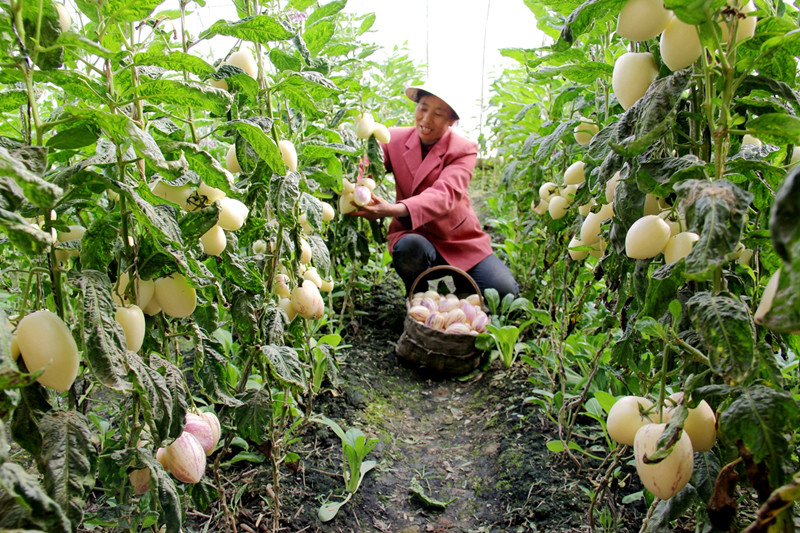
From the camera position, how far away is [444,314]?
7.05 ft

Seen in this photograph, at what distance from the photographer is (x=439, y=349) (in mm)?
2031

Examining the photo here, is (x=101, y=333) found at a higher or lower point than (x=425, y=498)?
higher

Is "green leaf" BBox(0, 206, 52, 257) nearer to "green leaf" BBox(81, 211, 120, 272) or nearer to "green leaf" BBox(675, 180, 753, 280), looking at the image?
"green leaf" BBox(81, 211, 120, 272)

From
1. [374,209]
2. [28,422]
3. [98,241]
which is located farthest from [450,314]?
[28,422]

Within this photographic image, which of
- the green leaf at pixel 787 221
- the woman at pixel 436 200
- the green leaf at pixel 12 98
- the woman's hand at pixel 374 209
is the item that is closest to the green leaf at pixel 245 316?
the green leaf at pixel 12 98

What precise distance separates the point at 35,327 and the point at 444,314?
5.61ft

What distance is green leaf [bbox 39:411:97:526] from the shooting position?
0.54 metres

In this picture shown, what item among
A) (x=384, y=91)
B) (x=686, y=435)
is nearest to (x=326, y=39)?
(x=686, y=435)

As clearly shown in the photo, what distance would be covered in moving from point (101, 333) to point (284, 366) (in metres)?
0.40

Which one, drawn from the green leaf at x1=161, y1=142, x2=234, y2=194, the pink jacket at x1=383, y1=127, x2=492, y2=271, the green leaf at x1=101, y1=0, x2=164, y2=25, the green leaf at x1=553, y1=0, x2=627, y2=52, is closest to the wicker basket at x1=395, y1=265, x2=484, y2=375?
the pink jacket at x1=383, y1=127, x2=492, y2=271

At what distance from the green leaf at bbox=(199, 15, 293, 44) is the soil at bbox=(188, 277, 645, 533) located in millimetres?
931

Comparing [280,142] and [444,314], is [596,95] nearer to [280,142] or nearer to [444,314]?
[280,142]

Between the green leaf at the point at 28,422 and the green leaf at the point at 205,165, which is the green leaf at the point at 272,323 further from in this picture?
the green leaf at the point at 28,422

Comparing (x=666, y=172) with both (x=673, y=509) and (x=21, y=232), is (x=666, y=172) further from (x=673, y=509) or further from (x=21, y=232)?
(x=21, y=232)
